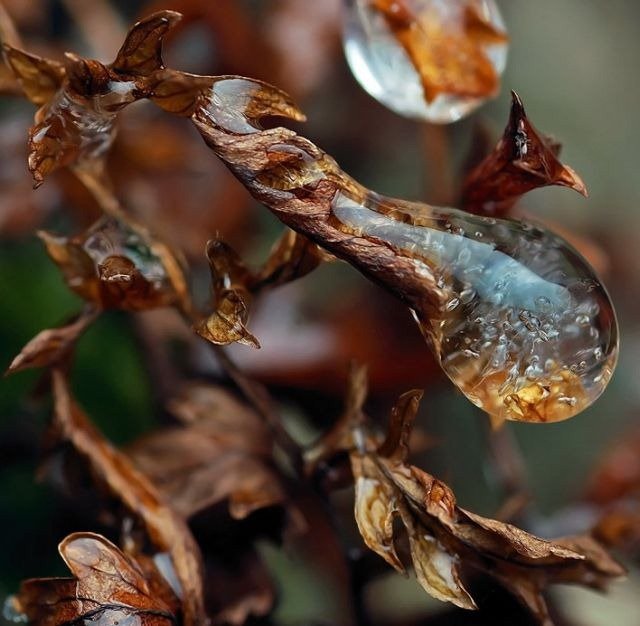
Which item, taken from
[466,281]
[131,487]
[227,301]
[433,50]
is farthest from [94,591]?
[433,50]

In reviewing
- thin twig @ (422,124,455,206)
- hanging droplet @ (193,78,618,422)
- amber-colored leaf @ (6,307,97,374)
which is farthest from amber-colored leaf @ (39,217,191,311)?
thin twig @ (422,124,455,206)

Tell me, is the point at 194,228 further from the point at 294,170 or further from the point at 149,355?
the point at 294,170

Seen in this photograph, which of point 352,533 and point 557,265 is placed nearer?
point 557,265

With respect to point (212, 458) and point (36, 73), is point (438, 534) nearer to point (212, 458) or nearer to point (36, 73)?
point (212, 458)

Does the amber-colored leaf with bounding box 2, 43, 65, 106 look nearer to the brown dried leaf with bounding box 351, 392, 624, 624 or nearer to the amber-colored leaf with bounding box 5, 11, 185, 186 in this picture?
the amber-colored leaf with bounding box 5, 11, 185, 186

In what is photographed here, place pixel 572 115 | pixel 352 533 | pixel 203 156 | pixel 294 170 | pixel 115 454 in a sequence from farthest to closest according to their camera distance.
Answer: pixel 572 115 < pixel 203 156 < pixel 352 533 < pixel 115 454 < pixel 294 170

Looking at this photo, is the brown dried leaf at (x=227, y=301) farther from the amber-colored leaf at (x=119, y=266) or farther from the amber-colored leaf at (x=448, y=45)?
the amber-colored leaf at (x=448, y=45)

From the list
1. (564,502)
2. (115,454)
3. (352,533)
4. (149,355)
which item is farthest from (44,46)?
(564,502)
